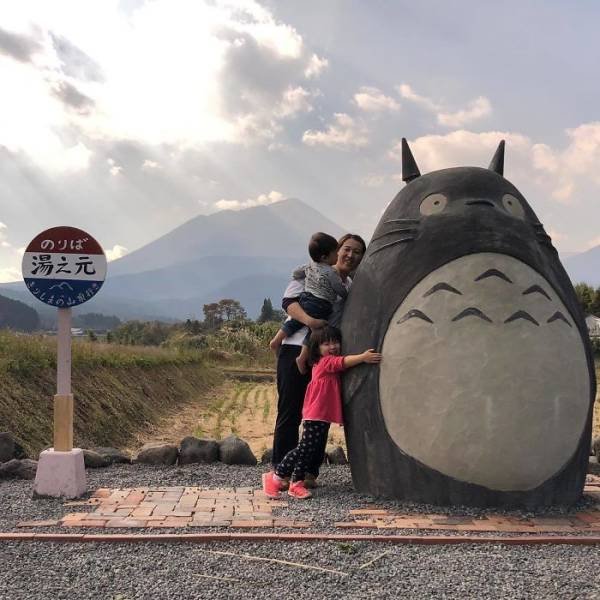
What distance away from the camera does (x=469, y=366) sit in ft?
14.7

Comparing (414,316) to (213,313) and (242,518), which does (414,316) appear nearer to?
(242,518)

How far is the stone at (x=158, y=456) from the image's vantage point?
6574 millimetres

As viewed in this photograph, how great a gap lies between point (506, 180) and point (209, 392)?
18.1 meters

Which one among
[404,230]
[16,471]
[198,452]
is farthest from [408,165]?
[16,471]

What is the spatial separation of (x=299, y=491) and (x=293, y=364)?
1.09 meters

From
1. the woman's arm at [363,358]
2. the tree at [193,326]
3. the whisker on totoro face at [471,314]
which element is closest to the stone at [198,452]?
the woman's arm at [363,358]

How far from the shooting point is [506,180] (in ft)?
17.8

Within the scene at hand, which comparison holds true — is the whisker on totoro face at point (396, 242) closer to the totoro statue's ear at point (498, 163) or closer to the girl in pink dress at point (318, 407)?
the girl in pink dress at point (318, 407)

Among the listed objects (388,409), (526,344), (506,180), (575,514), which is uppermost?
(506,180)

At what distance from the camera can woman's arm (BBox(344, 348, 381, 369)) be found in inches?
189

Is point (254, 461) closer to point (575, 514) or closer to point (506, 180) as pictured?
point (575, 514)

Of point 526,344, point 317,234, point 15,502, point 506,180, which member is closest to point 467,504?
point 526,344

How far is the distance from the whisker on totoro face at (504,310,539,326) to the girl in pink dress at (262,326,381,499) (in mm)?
1045

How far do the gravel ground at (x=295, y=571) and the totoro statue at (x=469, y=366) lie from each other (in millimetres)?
733
